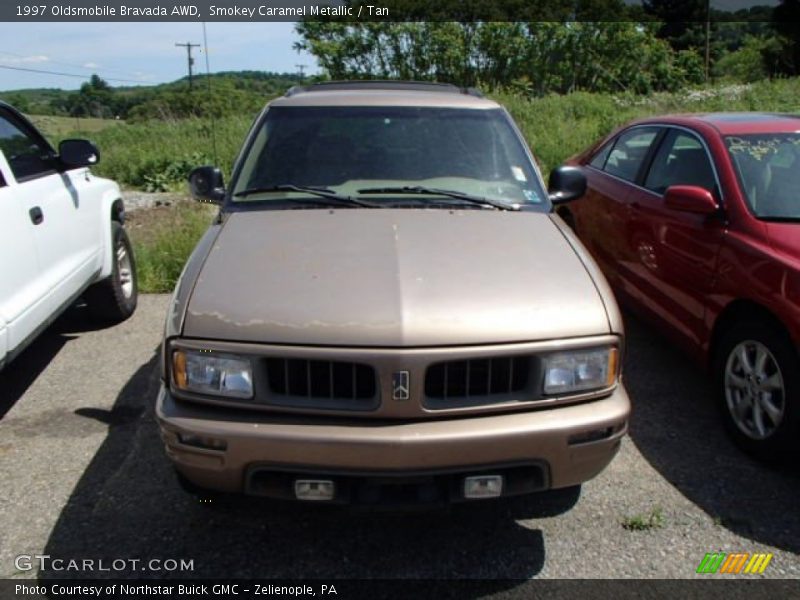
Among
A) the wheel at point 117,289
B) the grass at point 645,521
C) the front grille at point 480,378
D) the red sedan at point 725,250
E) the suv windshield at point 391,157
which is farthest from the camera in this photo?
the wheel at point 117,289

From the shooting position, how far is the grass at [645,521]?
2.95 meters

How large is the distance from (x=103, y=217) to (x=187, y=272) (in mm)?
2885

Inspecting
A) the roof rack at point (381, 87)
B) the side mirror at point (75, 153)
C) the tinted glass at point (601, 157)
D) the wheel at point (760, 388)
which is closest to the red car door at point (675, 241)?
the wheel at point (760, 388)

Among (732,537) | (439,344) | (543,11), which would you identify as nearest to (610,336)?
(439,344)

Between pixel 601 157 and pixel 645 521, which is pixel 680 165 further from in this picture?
pixel 645 521

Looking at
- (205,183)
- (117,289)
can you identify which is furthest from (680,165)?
(117,289)

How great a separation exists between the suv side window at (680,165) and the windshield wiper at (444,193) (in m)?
1.51

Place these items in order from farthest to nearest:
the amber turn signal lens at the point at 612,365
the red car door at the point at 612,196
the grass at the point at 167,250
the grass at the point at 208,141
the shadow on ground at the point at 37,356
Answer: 1. the grass at the point at 208,141
2. the grass at the point at 167,250
3. the red car door at the point at 612,196
4. the shadow on ground at the point at 37,356
5. the amber turn signal lens at the point at 612,365

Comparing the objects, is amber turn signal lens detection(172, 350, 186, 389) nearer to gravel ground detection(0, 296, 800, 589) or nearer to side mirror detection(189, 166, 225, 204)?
gravel ground detection(0, 296, 800, 589)

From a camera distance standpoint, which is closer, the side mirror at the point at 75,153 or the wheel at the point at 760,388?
the wheel at the point at 760,388

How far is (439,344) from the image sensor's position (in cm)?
233

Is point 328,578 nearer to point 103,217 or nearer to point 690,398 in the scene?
point 690,398

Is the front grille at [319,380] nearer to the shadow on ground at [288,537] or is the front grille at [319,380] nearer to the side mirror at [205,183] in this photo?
the shadow on ground at [288,537]

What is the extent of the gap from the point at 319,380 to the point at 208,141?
14.7 m
